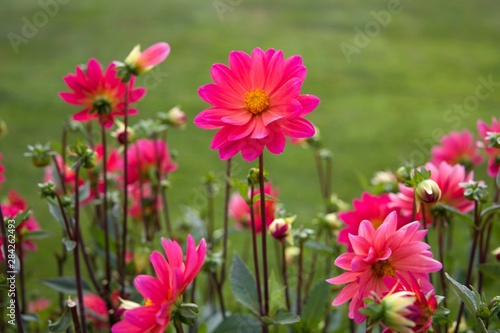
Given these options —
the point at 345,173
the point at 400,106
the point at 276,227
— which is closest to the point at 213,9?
the point at 400,106

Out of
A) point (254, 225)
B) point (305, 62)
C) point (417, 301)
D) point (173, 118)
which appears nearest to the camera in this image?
point (417, 301)

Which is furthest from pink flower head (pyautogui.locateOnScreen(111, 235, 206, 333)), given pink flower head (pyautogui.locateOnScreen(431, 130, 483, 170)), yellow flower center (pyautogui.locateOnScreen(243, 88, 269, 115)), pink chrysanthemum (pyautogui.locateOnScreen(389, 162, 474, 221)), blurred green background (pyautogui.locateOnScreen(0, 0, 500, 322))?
blurred green background (pyautogui.locateOnScreen(0, 0, 500, 322))

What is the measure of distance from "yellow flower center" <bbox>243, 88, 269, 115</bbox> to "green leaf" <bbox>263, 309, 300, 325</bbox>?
18cm

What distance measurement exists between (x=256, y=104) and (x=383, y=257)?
0.16 metres

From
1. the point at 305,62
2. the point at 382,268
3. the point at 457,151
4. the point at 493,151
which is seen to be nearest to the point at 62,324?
the point at 382,268

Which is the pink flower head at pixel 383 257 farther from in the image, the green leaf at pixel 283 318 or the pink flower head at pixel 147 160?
the pink flower head at pixel 147 160

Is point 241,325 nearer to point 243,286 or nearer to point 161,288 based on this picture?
point 243,286

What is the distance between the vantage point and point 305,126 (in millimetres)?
497

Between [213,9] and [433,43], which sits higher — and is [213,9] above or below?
above

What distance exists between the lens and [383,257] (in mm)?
443

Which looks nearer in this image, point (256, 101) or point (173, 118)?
point (256, 101)

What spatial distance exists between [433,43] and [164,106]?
3.88ft

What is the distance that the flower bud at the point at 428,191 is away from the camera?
0.52 m

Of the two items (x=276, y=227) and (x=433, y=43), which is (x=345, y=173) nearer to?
(x=433, y=43)
